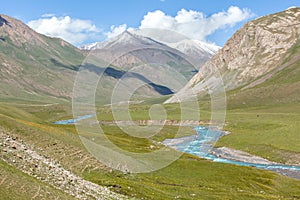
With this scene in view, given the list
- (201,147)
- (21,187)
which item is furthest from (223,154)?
(21,187)

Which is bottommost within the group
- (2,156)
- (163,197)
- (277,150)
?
(163,197)

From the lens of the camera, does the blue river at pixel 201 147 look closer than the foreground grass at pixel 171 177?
No

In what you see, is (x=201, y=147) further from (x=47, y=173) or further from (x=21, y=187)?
(x=21, y=187)

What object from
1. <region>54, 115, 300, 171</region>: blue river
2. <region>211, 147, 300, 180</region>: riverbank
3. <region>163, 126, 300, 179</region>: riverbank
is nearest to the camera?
<region>211, 147, 300, 180</region>: riverbank

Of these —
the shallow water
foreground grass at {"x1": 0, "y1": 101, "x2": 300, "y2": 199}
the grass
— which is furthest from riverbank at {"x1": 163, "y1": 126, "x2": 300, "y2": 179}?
the grass

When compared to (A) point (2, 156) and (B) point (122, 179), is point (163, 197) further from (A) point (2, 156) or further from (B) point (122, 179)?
(A) point (2, 156)

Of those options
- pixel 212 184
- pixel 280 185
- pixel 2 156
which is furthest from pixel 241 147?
pixel 2 156

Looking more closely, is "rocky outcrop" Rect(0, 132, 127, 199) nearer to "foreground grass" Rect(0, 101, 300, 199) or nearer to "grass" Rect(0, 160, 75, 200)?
"grass" Rect(0, 160, 75, 200)

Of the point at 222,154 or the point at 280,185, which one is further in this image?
the point at 222,154

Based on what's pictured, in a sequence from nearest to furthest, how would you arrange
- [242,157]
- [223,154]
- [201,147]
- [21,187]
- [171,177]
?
[21,187]
[171,177]
[242,157]
[223,154]
[201,147]

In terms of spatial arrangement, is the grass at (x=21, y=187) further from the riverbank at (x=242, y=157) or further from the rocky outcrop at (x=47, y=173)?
the riverbank at (x=242, y=157)

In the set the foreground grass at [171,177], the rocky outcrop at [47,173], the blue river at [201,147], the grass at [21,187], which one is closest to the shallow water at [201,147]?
the blue river at [201,147]
